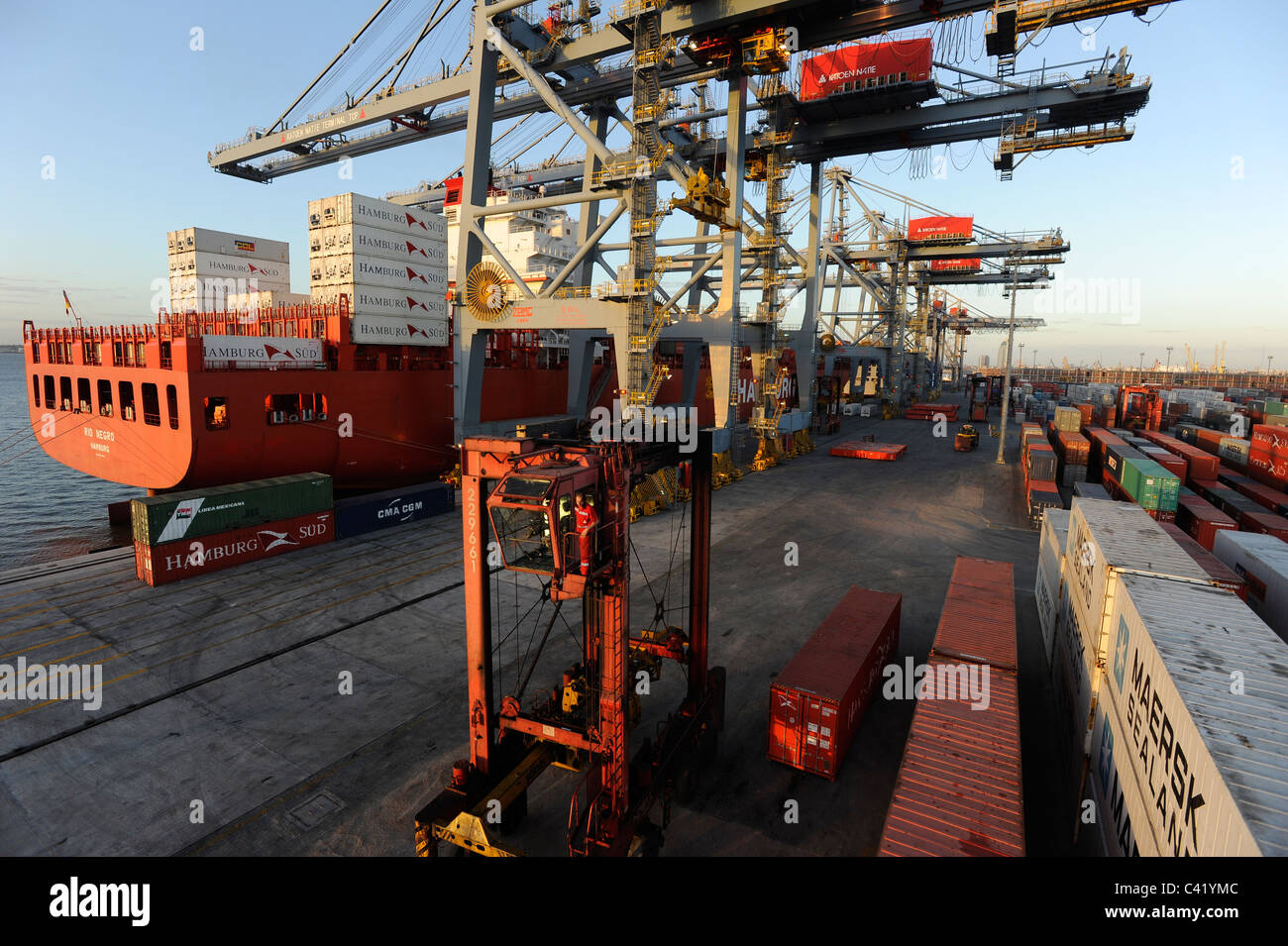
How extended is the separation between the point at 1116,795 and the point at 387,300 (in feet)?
101

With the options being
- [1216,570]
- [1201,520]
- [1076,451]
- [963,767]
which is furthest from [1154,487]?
[963,767]

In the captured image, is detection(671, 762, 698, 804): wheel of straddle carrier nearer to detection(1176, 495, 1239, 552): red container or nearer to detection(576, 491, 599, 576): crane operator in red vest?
detection(576, 491, 599, 576): crane operator in red vest

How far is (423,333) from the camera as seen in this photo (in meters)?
30.5

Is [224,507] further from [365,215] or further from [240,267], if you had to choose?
[240,267]

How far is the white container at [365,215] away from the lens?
26656mm

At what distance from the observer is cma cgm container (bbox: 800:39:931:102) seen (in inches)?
1239

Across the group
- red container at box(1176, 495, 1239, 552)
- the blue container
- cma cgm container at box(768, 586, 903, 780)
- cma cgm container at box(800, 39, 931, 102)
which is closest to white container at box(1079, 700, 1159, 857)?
cma cgm container at box(768, 586, 903, 780)

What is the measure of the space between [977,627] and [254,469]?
26.8 m

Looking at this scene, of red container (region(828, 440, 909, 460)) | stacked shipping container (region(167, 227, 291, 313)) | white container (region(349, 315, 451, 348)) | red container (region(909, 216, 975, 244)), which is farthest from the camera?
red container (region(909, 216, 975, 244))

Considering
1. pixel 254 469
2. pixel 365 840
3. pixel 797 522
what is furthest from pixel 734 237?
pixel 365 840

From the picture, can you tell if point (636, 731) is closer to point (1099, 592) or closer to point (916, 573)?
point (1099, 592)

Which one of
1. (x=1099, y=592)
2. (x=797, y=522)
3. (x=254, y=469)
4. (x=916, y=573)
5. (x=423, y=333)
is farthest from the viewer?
(x=423, y=333)

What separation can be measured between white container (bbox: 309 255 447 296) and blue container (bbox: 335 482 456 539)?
10110mm

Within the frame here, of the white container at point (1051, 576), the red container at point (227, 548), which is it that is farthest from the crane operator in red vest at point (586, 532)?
the red container at point (227, 548)
